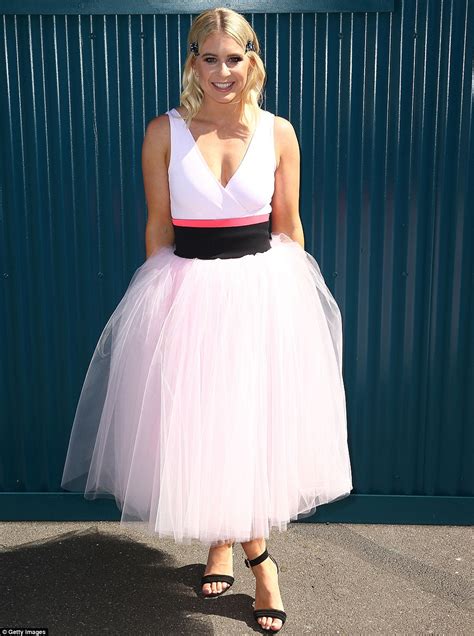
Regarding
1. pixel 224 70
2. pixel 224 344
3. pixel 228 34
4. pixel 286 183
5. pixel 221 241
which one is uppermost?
pixel 228 34

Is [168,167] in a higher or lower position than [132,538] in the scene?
higher

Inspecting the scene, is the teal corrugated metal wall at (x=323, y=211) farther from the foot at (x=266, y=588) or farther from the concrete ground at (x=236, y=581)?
the foot at (x=266, y=588)

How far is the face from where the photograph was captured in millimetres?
2893

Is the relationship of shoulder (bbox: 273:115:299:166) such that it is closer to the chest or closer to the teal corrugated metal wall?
the chest

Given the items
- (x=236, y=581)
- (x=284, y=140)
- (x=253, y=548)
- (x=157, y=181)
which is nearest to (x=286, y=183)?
(x=284, y=140)

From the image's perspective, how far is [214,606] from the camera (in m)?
3.27

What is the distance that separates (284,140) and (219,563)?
172cm

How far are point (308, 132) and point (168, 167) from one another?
900 mm

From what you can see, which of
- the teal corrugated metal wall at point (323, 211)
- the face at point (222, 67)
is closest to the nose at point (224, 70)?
the face at point (222, 67)

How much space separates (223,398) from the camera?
9.52 ft

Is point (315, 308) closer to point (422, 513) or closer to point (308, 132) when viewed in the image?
point (308, 132)

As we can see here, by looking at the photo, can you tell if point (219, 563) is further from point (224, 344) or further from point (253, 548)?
point (224, 344)

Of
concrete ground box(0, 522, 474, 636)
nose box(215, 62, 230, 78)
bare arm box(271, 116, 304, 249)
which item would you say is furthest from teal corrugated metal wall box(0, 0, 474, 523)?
nose box(215, 62, 230, 78)

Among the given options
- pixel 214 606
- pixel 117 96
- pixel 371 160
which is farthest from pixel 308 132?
pixel 214 606
